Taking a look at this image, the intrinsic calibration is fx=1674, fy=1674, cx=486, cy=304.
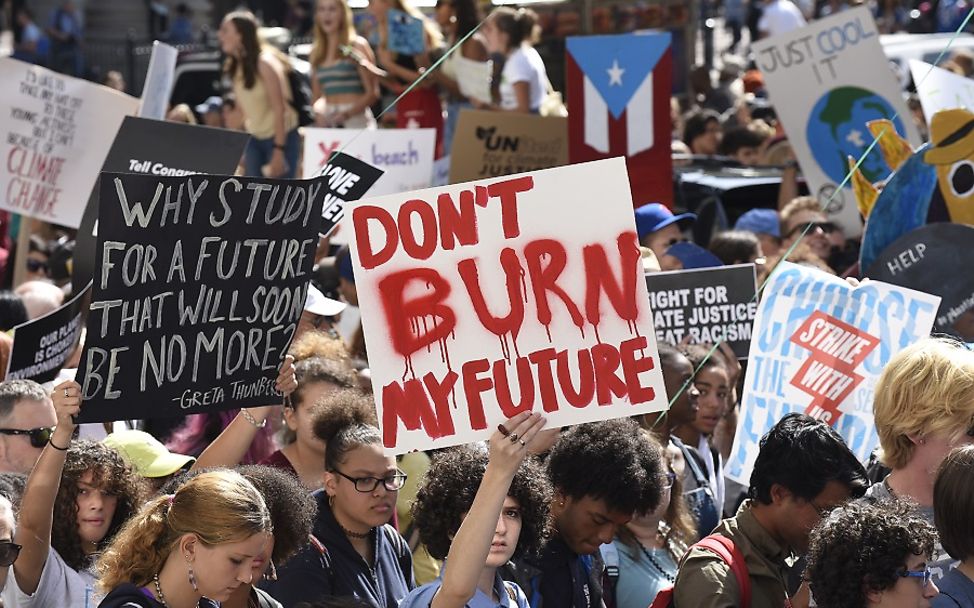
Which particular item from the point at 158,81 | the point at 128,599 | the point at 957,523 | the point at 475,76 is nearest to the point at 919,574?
the point at 957,523

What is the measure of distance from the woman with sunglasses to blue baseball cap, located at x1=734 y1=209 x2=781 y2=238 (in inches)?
182

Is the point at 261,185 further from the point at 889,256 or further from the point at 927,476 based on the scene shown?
the point at 889,256

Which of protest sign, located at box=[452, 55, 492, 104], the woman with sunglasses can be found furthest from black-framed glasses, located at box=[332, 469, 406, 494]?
protest sign, located at box=[452, 55, 492, 104]

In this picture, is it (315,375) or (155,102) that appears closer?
(315,375)

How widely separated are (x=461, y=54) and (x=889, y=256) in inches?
197

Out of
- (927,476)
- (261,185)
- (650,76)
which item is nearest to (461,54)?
(650,76)

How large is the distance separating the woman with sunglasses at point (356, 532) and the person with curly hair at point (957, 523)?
157cm

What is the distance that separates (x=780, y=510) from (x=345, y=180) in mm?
2807

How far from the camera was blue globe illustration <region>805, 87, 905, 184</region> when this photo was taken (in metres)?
8.91

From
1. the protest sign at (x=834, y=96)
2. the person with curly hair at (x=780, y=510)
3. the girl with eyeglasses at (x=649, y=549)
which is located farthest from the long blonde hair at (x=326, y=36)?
the person with curly hair at (x=780, y=510)

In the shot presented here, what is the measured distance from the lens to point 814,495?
4.25 meters

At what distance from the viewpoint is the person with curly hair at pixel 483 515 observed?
12.2 ft

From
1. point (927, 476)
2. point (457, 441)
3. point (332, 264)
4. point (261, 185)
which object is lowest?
point (332, 264)

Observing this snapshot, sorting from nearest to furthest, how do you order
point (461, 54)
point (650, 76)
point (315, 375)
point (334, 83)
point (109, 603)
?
point (109, 603) → point (315, 375) → point (650, 76) → point (461, 54) → point (334, 83)
